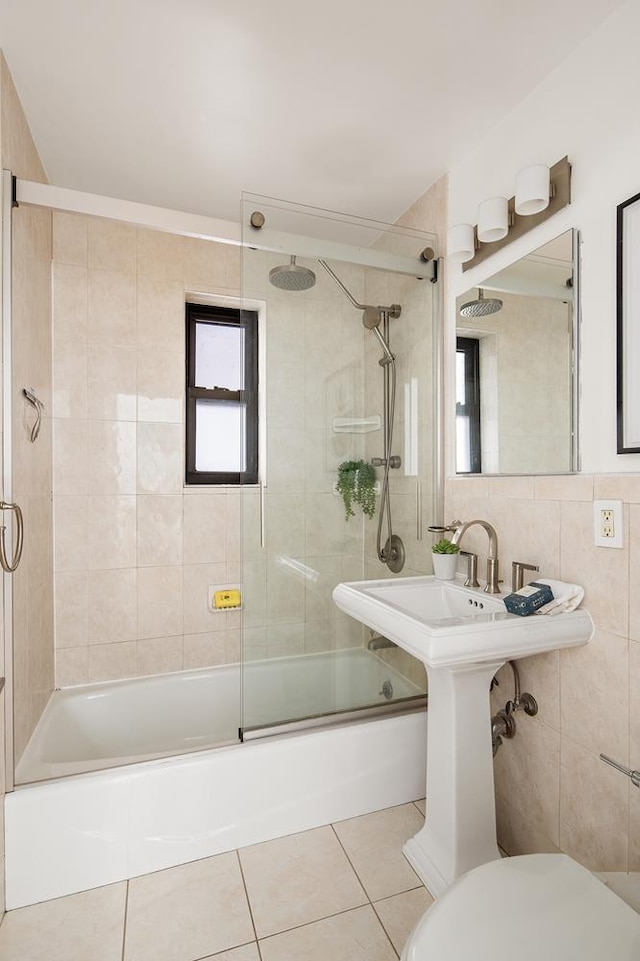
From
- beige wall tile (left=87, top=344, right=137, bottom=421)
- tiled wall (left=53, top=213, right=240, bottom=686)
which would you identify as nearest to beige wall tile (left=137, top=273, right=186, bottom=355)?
tiled wall (left=53, top=213, right=240, bottom=686)

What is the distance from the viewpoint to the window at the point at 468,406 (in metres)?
1.89

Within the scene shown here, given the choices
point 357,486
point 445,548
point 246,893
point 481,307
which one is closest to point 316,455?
point 357,486

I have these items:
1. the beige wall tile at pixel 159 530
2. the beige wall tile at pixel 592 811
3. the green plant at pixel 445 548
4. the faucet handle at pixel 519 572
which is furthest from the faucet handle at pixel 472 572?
the beige wall tile at pixel 159 530

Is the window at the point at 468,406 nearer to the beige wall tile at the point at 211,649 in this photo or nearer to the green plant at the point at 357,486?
the green plant at the point at 357,486

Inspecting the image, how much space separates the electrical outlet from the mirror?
159mm

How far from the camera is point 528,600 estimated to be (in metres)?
1.36

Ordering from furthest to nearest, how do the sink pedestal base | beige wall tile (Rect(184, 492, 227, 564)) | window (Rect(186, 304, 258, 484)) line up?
window (Rect(186, 304, 258, 484)) < beige wall tile (Rect(184, 492, 227, 564)) < the sink pedestal base

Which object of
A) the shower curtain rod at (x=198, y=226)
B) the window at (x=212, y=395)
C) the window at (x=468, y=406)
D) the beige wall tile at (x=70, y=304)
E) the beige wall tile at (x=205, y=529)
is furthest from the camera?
the window at (x=212, y=395)

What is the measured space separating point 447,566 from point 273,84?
172cm

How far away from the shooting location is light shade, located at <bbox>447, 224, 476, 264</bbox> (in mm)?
1798

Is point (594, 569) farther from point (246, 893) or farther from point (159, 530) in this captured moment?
point (159, 530)

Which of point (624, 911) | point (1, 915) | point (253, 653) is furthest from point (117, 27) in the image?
point (1, 915)

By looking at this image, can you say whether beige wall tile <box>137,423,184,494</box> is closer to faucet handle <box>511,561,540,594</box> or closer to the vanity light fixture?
the vanity light fixture

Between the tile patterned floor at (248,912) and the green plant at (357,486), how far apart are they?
1141 millimetres
